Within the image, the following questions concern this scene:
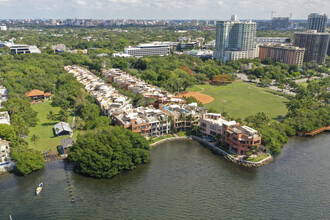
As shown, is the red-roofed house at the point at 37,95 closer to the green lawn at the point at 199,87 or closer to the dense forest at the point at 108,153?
the dense forest at the point at 108,153

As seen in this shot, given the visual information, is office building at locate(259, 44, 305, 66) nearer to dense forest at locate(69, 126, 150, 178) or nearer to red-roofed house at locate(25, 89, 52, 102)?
red-roofed house at locate(25, 89, 52, 102)

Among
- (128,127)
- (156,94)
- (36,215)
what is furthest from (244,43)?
(36,215)

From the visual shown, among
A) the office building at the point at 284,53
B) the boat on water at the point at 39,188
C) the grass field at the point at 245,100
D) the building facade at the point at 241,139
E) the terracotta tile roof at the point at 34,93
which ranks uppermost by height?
the office building at the point at 284,53

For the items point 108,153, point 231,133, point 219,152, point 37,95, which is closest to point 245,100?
point 231,133

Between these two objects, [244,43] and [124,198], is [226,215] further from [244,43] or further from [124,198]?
[244,43]

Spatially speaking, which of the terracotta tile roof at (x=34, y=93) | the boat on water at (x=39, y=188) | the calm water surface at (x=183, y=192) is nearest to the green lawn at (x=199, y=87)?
the terracotta tile roof at (x=34, y=93)

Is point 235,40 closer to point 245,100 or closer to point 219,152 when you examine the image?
point 245,100

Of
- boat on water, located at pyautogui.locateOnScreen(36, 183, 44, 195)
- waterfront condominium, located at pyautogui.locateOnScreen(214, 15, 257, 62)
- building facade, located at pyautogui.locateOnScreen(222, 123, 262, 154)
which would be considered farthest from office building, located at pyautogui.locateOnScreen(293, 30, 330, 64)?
boat on water, located at pyautogui.locateOnScreen(36, 183, 44, 195)

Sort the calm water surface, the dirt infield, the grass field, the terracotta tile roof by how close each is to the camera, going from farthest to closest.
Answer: the dirt infield → the terracotta tile roof → the grass field → the calm water surface
